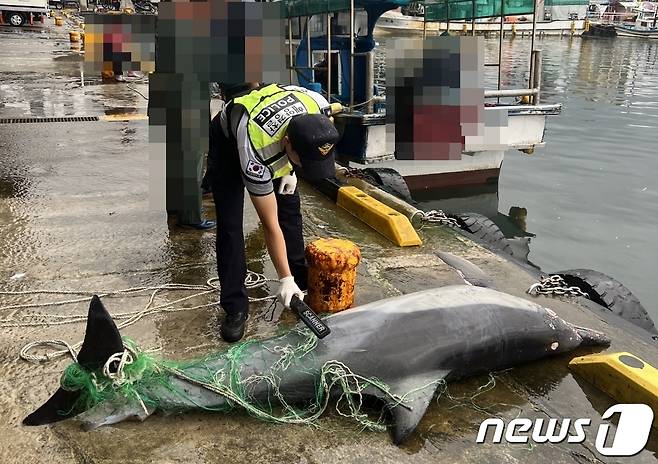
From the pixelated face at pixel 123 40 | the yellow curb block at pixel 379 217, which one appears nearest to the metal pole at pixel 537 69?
the yellow curb block at pixel 379 217

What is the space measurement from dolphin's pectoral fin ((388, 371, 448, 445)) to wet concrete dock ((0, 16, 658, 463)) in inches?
2.8

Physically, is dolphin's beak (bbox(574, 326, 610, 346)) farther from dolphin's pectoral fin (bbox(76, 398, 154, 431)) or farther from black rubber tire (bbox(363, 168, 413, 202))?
black rubber tire (bbox(363, 168, 413, 202))

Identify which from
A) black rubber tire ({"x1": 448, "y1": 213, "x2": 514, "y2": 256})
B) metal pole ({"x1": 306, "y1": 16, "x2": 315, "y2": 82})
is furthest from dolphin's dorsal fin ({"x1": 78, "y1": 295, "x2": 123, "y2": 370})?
metal pole ({"x1": 306, "y1": 16, "x2": 315, "y2": 82})

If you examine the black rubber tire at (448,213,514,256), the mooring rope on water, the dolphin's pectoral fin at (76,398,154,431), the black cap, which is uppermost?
the black cap

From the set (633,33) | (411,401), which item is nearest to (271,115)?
(411,401)

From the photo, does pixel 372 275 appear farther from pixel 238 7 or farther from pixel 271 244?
pixel 238 7

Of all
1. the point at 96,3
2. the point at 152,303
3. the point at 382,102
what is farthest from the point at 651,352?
the point at 96,3

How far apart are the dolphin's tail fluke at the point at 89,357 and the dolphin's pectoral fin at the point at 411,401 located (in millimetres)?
1347

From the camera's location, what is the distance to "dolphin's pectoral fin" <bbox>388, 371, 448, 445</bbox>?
2.80m

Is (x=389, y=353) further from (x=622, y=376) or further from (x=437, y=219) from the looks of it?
(x=437, y=219)

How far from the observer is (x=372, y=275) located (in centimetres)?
448

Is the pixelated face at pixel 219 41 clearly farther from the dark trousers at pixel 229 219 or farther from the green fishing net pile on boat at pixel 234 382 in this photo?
the green fishing net pile on boat at pixel 234 382

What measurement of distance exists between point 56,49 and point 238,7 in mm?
23726

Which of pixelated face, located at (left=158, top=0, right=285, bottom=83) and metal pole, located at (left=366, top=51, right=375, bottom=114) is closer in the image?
pixelated face, located at (left=158, top=0, right=285, bottom=83)
